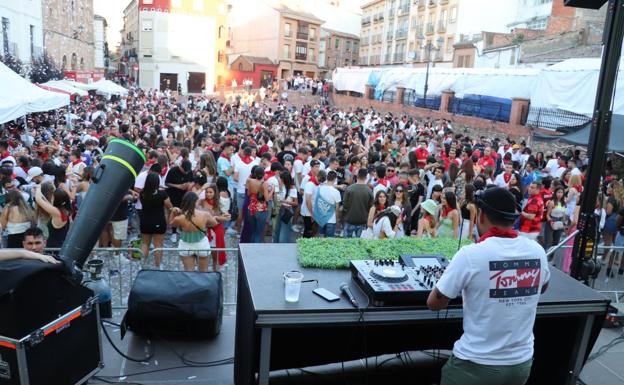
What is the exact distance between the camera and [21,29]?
2605 centimetres

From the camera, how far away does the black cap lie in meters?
2.59

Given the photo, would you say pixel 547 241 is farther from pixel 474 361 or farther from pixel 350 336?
pixel 474 361

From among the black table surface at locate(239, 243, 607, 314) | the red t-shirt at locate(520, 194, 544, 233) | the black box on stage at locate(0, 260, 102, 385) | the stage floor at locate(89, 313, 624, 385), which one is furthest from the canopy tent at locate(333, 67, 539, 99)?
the black box on stage at locate(0, 260, 102, 385)

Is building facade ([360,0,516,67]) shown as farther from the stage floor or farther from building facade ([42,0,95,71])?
the stage floor

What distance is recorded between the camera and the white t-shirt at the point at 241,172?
8.73m

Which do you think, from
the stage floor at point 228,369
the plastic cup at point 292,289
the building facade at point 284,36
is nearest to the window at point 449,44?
the building facade at point 284,36

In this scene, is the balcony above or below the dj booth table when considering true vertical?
above

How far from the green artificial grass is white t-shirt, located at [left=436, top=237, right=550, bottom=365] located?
118 centimetres

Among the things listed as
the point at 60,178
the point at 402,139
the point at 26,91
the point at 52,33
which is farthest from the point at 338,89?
the point at 60,178

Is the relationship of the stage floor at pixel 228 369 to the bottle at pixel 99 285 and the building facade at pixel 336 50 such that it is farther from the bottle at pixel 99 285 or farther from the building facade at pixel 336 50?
the building facade at pixel 336 50

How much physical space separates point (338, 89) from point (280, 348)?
1368 inches

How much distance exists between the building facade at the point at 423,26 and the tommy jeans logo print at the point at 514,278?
3365 centimetres

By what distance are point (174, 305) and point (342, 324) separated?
6.33 feet

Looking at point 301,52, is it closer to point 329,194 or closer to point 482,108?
point 482,108
